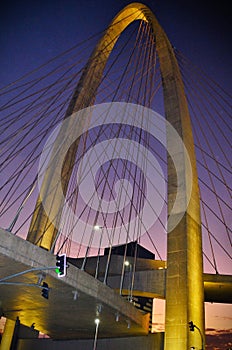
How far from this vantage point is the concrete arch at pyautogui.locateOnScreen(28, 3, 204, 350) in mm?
22164

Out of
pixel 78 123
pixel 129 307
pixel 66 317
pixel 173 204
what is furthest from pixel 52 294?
pixel 78 123

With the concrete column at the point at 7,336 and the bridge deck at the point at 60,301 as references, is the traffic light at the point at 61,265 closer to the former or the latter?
the bridge deck at the point at 60,301

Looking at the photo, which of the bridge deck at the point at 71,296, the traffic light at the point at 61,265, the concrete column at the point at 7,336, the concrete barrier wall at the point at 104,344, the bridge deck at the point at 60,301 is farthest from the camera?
the concrete column at the point at 7,336

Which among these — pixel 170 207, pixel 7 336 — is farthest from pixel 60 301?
pixel 7 336

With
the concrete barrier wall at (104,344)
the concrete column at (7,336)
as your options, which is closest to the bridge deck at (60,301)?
the concrete barrier wall at (104,344)

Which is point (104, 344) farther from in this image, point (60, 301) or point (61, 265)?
point (61, 265)

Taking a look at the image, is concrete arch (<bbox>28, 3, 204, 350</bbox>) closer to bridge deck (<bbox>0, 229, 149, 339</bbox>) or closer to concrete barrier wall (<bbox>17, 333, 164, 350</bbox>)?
bridge deck (<bbox>0, 229, 149, 339</bbox>)

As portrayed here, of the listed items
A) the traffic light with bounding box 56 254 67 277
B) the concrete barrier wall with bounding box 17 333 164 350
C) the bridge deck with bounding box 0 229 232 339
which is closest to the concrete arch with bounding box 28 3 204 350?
the bridge deck with bounding box 0 229 232 339

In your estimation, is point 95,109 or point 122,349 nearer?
point 122,349

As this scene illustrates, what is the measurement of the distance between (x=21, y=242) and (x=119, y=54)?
75.6 feet

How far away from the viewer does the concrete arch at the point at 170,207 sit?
22.2 metres

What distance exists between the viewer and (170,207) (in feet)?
84.4

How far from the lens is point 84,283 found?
1730cm

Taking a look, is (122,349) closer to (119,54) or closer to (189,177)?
(189,177)
